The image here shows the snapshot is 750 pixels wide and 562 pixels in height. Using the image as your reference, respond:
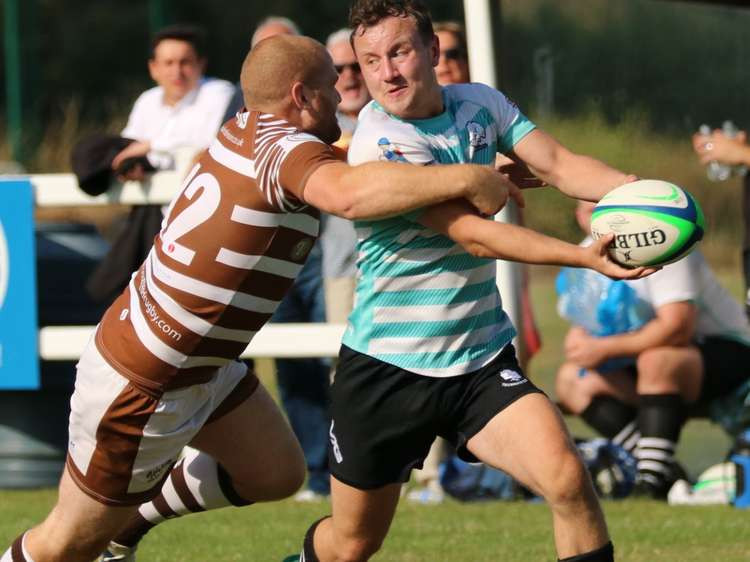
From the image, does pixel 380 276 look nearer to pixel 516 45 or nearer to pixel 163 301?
pixel 163 301

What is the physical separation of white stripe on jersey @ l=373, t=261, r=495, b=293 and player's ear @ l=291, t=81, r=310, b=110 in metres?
0.60

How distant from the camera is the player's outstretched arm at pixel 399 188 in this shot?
4.55 meters

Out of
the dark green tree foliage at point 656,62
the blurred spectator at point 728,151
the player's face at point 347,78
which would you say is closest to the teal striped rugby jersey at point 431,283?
the blurred spectator at point 728,151

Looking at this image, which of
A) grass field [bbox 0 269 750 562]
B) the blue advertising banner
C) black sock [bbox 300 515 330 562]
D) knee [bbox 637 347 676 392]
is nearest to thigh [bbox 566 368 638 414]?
knee [bbox 637 347 676 392]

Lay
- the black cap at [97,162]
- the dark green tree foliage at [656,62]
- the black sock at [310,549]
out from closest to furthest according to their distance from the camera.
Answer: the black sock at [310,549], the black cap at [97,162], the dark green tree foliage at [656,62]

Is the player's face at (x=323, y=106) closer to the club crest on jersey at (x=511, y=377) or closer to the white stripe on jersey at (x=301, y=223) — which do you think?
the white stripe on jersey at (x=301, y=223)

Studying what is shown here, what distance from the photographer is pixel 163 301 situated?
17.0 ft

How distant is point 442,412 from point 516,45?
430cm

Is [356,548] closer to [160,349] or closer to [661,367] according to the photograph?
[160,349]

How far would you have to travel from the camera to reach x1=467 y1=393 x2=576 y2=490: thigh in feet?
16.0

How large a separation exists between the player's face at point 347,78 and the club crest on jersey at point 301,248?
3542mm

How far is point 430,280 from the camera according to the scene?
16.8ft

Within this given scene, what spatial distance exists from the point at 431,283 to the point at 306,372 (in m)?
3.83

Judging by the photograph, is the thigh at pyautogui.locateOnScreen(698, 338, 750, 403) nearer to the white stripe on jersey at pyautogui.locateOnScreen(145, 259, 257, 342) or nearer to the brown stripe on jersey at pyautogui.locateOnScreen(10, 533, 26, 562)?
the white stripe on jersey at pyautogui.locateOnScreen(145, 259, 257, 342)
